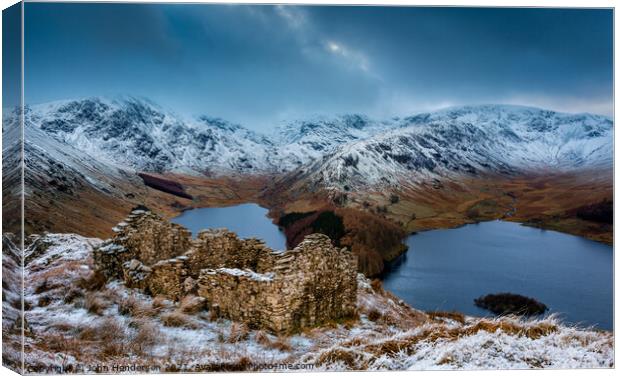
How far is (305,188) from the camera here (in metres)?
9.12

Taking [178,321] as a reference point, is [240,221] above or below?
above

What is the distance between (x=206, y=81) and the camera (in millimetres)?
8680

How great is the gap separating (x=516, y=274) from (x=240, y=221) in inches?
196

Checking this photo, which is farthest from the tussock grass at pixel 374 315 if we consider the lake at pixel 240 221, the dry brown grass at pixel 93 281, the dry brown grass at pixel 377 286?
the dry brown grass at pixel 93 281

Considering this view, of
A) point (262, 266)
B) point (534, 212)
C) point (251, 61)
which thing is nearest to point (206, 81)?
point (251, 61)

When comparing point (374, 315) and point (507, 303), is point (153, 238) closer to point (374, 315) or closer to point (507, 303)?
point (374, 315)

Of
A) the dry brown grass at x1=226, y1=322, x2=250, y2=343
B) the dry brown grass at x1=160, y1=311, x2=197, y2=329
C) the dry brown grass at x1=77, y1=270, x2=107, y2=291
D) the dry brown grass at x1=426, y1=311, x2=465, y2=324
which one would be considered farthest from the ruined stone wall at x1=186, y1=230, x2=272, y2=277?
the dry brown grass at x1=426, y1=311, x2=465, y2=324

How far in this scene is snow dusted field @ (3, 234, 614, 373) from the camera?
753cm

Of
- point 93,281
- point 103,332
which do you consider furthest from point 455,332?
point 93,281

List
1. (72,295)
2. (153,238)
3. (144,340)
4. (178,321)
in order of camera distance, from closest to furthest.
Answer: (144,340) → (178,321) → (72,295) → (153,238)

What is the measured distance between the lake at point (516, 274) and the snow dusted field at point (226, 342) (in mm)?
483

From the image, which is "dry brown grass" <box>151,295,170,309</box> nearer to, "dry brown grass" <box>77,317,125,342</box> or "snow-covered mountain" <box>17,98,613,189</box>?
"dry brown grass" <box>77,317,125,342</box>

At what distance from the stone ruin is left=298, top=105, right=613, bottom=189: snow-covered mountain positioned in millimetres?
1668

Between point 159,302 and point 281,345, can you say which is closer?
point 281,345
